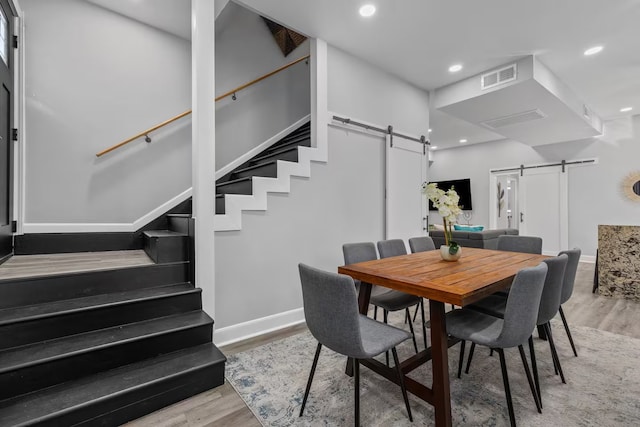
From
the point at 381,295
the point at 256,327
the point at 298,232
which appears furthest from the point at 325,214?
the point at 256,327

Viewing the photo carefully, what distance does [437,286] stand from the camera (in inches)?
61.0

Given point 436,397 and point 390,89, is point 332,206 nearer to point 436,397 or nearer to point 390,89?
point 390,89

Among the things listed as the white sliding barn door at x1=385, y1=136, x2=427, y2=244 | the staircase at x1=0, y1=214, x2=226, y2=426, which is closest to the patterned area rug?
the staircase at x1=0, y1=214, x2=226, y2=426

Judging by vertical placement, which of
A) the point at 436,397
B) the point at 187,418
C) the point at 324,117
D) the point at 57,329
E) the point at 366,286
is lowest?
the point at 187,418

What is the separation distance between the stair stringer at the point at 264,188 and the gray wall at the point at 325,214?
2.8 inches

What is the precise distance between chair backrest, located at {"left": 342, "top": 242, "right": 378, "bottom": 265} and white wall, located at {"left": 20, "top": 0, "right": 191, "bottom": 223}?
8.12 feet

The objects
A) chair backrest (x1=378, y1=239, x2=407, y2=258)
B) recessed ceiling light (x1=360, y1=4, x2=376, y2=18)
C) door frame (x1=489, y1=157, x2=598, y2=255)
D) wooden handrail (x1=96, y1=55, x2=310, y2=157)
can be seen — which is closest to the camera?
recessed ceiling light (x1=360, y1=4, x2=376, y2=18)

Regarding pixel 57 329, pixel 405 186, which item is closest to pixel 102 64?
pixel 57 329

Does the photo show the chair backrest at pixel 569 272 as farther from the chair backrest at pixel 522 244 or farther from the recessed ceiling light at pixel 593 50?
the recessed ceiling light at pixel 593 50

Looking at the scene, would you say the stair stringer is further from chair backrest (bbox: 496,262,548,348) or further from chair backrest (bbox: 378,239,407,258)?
chair backrest (bbox: 496,262,548,348)

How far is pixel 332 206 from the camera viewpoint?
3373 millimetres

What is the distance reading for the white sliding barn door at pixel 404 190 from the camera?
3936mm

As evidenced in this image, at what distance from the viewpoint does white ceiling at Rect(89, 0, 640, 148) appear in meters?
2.66

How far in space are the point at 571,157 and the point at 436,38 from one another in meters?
5.91
